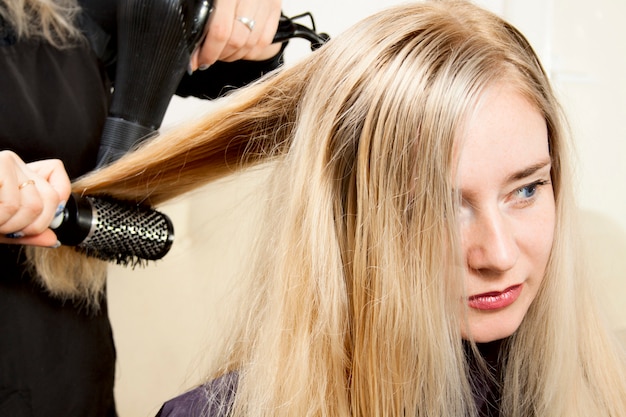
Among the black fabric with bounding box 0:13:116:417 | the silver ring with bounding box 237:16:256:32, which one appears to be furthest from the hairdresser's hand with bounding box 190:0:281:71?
the black fabric with bounding box 0:13:116:417

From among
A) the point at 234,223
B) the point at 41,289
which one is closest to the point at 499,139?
the point at 41,289

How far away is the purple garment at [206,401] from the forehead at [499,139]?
0.37 m

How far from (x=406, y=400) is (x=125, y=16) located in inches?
22.7

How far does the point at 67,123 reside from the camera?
0.87 m

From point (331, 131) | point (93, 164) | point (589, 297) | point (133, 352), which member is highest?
point (331, 131)

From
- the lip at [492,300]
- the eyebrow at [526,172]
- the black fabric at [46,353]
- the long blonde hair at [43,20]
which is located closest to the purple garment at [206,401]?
the black fabric at [46,353]

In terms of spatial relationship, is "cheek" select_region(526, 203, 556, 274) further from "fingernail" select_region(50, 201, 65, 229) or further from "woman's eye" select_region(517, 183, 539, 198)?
"fingernail" select_region(50, 201, 65, 229)

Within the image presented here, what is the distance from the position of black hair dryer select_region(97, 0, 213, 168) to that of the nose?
0.41m

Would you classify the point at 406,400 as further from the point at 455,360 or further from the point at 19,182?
the point at 19,182

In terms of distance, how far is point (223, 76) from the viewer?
38.6 inches

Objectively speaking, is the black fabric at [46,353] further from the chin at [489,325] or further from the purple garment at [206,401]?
the chin at [489,325]

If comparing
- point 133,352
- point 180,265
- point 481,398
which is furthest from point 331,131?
point 133,352

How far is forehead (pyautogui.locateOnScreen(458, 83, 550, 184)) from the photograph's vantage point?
0.68 m

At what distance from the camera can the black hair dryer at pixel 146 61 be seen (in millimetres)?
788
